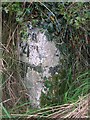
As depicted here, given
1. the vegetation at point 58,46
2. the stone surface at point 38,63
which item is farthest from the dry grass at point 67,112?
the stone surface at point 38,63

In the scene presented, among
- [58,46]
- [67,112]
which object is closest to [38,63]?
[58,46]

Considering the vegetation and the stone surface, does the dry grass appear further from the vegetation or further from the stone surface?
the stone surface

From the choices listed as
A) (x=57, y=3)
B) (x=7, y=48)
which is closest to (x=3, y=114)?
(x=7, y=48)

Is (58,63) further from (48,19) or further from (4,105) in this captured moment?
(4,105)

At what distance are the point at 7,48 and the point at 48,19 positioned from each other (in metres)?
0.33

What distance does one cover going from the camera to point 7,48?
2.28 m

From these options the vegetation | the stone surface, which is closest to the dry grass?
the vegetation

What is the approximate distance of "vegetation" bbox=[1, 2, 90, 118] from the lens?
7.15 ft

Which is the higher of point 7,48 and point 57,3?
point 57,3

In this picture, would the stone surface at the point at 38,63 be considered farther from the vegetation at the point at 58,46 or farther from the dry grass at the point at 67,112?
the dry grass at the point at 67,112

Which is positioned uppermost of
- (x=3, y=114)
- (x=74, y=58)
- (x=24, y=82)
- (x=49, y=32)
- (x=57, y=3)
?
(x=57, y=3)

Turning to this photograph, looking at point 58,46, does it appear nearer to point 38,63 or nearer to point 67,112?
point 38,63

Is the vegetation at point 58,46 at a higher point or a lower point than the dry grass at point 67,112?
higher

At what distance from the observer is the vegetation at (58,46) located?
2180mm
